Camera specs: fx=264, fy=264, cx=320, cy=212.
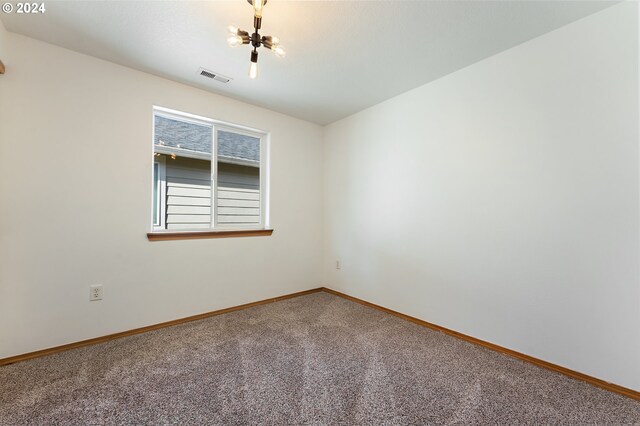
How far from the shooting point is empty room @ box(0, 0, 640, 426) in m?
1.61

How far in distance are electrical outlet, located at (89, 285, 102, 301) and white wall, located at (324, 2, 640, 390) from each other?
107 inches

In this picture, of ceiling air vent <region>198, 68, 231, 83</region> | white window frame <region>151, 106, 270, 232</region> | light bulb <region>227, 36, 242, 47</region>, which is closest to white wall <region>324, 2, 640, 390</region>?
white window frame <region>151, 106, 270, 232</region>

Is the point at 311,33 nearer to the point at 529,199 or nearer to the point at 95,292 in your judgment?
the point at 529,199

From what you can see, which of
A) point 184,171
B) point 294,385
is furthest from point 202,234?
point 294,385

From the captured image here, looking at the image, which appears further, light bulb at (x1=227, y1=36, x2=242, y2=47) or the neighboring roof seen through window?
the neighboring roof seen through window

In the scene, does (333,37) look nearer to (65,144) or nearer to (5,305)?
(65,144)

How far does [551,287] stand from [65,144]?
385 centimetres

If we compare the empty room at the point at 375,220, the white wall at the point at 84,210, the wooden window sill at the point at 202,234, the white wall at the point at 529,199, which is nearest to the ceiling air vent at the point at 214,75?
the empty room at the point at 375,220

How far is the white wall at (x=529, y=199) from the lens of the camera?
1648mm

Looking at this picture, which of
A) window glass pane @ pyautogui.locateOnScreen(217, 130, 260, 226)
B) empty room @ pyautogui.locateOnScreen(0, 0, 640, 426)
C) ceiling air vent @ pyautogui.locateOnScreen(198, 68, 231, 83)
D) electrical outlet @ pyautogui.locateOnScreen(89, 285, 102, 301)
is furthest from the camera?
window glass pane @ pyautogui.locateOnScreen(217, 130, 260, 226)

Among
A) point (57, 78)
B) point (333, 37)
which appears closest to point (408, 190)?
point (333, 37)

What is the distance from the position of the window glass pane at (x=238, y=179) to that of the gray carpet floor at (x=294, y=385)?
1339 millimetres

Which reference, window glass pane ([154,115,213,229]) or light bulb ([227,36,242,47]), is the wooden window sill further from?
light bulb ([227,36,242,47])

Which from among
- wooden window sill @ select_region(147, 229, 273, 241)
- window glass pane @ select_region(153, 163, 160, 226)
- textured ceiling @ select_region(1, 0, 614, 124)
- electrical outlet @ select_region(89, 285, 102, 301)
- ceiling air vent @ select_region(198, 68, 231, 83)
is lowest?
electrical outlet @ select_region(89, 285, 102, 301)
